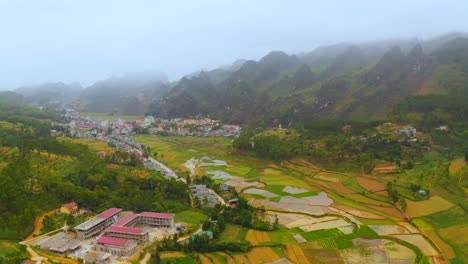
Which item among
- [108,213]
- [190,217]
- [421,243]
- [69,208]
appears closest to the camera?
Answer: [421,243]

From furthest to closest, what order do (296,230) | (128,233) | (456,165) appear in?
(456,165), (296,230), (128,233)

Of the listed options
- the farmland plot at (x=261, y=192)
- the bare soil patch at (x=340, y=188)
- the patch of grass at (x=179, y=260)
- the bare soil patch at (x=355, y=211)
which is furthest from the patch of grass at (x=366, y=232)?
the patch of grass at (x=179, y=260)

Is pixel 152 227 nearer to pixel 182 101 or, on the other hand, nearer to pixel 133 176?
pixel 133 176

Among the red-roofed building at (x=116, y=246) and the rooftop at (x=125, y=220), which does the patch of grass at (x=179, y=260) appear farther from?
the rooftop at (x=125, y=220)

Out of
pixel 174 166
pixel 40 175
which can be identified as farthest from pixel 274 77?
pixel 40 175

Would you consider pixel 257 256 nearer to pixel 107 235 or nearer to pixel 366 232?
pixel 366 232

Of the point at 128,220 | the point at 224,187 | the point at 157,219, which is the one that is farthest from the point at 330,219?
the point at 128,220
